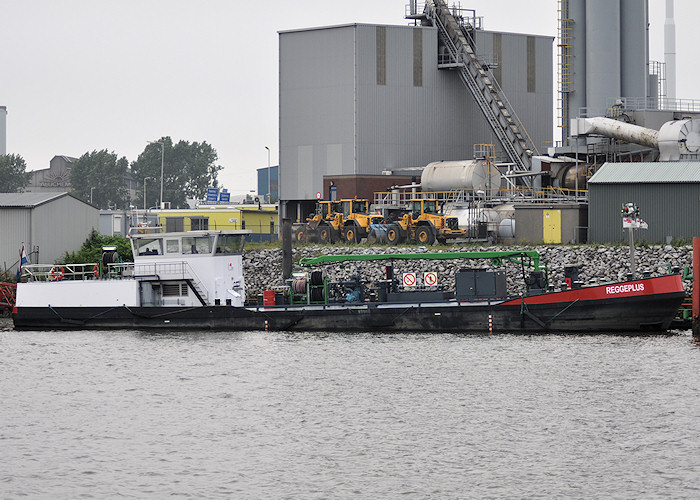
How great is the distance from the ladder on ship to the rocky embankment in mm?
15245

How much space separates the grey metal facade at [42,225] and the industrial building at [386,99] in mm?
16188

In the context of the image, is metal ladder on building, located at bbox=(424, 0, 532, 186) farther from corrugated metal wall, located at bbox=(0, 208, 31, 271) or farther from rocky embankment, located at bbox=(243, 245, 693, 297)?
corrugated metal wall, located at bbox=(0, 208, 31, 271)

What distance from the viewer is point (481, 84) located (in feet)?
229

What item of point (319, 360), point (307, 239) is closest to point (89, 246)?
point (307, 239)

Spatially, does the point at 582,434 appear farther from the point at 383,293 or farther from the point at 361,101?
the point at 361,101

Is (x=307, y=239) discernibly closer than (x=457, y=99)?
Yes

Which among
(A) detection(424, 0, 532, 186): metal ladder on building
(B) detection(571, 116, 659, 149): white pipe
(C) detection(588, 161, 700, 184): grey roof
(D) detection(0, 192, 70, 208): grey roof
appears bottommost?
(D) detection(0, 192, 70, 208): grey roof

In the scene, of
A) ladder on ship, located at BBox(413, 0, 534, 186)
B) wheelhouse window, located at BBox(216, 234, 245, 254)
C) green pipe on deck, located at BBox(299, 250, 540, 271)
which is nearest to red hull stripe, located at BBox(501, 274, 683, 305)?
green pipe on deck, located at BBox(299, 250, 540, 271)

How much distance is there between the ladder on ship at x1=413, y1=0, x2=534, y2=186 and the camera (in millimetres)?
67812

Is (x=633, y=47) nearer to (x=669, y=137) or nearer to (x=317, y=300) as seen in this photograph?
(x=669, y=137)

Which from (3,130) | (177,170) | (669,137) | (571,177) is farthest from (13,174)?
(669,137)

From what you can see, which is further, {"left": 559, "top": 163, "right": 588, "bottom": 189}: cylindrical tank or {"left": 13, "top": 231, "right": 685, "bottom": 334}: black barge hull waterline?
{"left": 559, "top": 163, "right": 588, "bottom": 189}: cylindrical tank

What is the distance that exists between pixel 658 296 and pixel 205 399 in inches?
656

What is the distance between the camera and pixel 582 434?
24.8 m
